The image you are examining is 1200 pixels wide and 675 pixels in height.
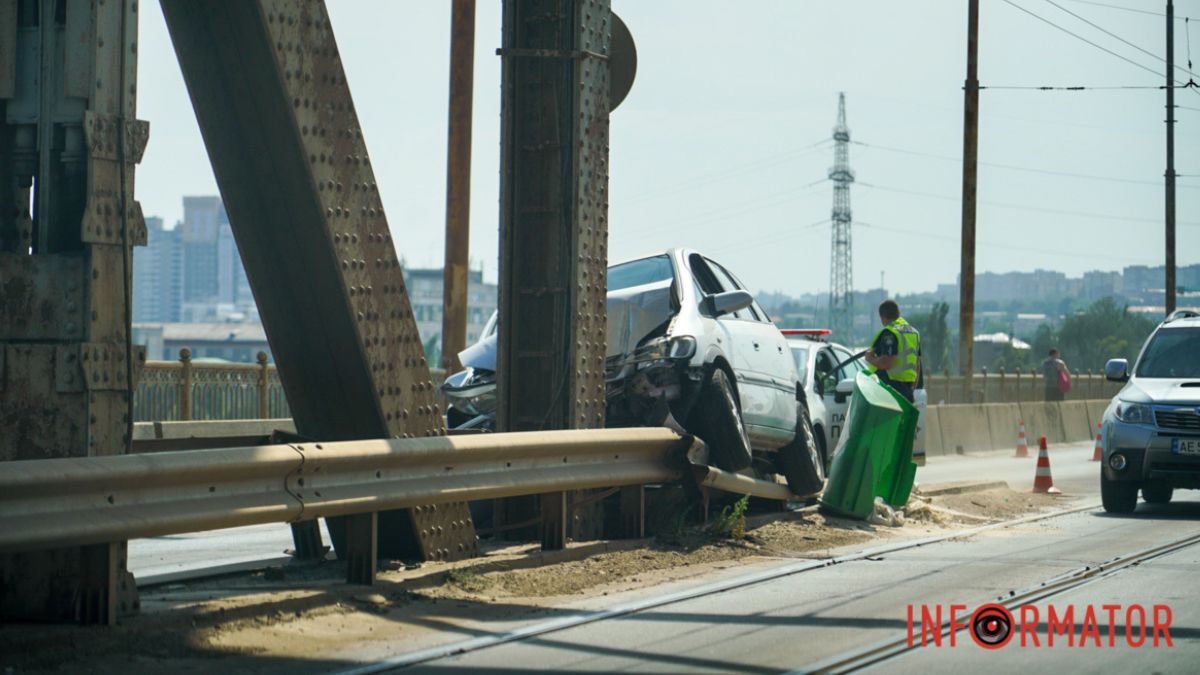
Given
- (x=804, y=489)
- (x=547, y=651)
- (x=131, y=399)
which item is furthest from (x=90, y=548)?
(x=804, y=489)

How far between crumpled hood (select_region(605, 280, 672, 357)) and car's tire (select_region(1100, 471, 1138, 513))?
615 cm

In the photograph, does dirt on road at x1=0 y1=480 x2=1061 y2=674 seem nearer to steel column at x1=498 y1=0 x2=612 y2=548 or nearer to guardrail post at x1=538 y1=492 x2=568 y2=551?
guardrail post at x1=538 y1=492 x2=568 y2=551

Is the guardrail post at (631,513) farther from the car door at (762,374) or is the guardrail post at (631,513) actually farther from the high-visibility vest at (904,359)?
the high-visibility vest at (904,359)

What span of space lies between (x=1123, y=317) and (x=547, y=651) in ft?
459

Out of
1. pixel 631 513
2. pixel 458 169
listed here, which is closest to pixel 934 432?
pixel 458 169

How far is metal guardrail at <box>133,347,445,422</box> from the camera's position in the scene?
2088cm

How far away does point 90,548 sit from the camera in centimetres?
723

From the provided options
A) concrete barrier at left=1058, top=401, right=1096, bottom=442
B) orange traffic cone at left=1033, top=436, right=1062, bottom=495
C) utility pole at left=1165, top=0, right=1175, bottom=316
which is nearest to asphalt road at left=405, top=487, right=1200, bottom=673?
orange traffic cone at left=1033, top=436, right=1062, bottom=495

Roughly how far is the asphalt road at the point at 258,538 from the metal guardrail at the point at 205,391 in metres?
5.91

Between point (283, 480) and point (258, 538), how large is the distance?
5853mm

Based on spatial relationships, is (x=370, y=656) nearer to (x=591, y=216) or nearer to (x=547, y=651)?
(x=547, y=651)

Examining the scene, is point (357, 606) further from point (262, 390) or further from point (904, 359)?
point (262, 390)

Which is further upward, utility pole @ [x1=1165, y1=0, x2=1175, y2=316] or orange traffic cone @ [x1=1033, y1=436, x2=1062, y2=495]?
utility pole @ [x1=1165, y1=0, x2=1175, y2=316]

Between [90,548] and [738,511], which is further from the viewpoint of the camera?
[738,511]
